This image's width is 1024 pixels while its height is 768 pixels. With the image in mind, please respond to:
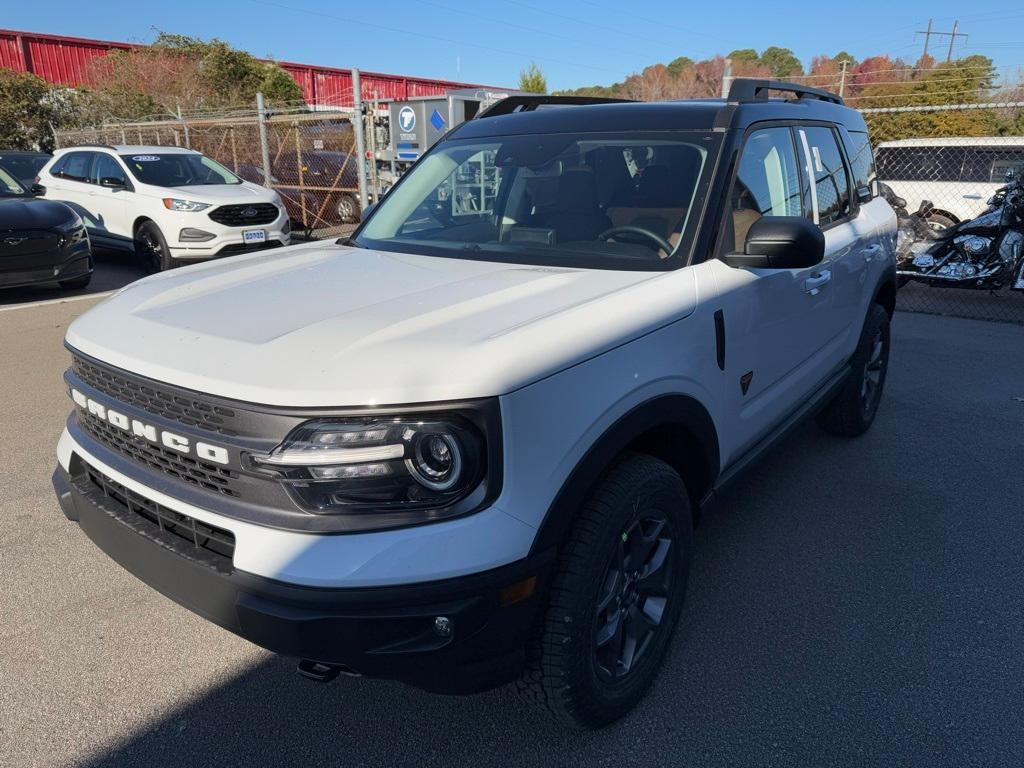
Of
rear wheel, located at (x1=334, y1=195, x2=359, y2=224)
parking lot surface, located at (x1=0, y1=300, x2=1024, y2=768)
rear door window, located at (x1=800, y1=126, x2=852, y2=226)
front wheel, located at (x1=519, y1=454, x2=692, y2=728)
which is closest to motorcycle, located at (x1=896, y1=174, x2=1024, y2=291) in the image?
rear door window, located at (x1=800, y1=126, x2=852, y2=226)

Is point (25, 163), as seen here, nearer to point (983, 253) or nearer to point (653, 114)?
point (653, 114)

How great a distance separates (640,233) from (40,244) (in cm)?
773

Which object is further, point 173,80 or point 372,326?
point 173,80

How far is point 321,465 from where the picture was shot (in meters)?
1.80

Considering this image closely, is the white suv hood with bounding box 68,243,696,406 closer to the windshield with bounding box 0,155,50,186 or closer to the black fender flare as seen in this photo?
the black fender flare

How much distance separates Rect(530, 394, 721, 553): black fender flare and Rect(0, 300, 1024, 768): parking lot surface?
0.47 meters

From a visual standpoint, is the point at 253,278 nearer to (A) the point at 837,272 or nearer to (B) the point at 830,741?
(B) the point at 830,741

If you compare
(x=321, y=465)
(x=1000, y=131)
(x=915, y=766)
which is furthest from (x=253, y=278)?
(x=1000, y=131)

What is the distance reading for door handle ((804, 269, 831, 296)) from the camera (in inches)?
130

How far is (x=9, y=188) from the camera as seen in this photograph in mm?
9227

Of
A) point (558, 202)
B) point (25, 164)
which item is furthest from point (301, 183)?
point (558, 202)

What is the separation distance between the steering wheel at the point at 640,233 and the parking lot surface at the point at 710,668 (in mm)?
1028

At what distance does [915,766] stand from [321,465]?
6.36 ft

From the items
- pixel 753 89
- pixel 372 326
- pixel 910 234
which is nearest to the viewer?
pixel 372 326
